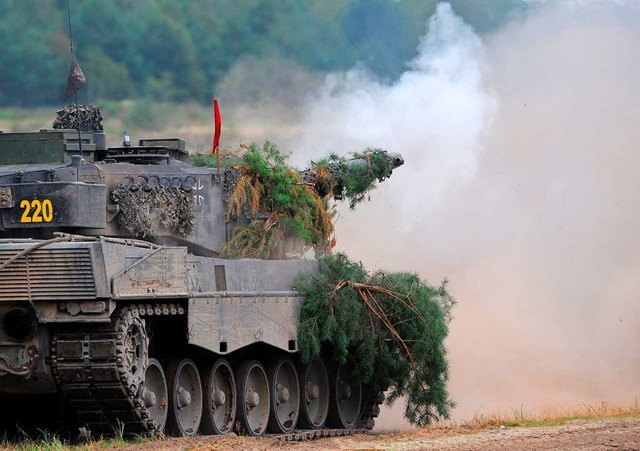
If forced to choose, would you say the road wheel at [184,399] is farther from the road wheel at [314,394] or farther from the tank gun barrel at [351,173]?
the tank gun barrel at [351,173]

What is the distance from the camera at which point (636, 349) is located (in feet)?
95.6

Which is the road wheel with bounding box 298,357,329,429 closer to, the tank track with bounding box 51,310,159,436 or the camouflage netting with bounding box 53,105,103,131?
the camouflage netting with bounding box 53,105,103,131

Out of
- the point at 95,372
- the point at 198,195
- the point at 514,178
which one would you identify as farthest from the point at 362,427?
the point at 514,178

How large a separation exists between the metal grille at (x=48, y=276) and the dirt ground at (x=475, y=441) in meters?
1.63

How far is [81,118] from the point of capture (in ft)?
71.7

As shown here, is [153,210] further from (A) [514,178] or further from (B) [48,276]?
(A) [514,178]

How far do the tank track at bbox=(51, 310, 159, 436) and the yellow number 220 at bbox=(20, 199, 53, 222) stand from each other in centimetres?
183

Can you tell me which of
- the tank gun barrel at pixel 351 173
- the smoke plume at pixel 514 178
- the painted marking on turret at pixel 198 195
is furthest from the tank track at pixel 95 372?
the smoke plume at pixel 514 178

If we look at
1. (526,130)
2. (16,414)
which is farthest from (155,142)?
(526,130)

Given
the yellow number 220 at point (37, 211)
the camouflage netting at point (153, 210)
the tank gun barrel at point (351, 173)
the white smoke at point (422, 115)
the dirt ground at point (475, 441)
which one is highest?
the white smoke at point (422, 115)

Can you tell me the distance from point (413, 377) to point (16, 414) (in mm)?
5210

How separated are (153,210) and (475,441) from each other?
4.95 m

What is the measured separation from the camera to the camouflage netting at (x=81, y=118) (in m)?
21.9

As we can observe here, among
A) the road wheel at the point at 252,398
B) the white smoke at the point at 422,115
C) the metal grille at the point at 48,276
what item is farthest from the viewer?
the white smoke at the point at 422,115
